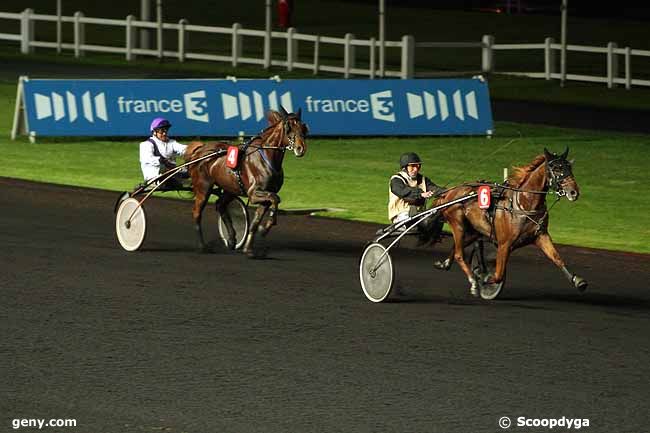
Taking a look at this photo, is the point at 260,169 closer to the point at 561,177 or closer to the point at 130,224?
the point at 130,224

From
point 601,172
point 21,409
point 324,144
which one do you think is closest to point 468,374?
point 21,409

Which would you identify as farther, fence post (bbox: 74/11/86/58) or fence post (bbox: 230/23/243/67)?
fence post (bbox: 74/11/86/58)

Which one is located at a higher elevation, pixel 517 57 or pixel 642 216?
pixel 517 57

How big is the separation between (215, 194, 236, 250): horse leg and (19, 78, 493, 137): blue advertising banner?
9.53 m

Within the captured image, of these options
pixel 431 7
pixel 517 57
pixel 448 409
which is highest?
pixel 431 7

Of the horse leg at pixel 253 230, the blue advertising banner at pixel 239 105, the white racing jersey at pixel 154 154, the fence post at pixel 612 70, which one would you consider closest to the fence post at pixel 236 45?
the fence post at pixel 612 70

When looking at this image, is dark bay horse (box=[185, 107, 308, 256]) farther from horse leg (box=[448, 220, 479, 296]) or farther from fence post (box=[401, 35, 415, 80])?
fence post (box=[401, 35, 415, 80])

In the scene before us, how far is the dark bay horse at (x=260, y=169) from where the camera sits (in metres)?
15.9

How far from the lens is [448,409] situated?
32.6 ft

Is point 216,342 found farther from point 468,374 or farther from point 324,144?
point 324,144

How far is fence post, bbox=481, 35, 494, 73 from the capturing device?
132 ft

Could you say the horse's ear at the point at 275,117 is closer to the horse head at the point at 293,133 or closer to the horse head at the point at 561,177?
the horse head at the point at 293,133

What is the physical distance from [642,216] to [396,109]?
8858mm

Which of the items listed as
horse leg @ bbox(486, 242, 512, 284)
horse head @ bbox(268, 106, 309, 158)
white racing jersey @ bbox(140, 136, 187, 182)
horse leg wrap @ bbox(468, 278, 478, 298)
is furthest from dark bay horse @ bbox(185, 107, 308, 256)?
horse leg @ bbox(486, 242, 512, 284)
